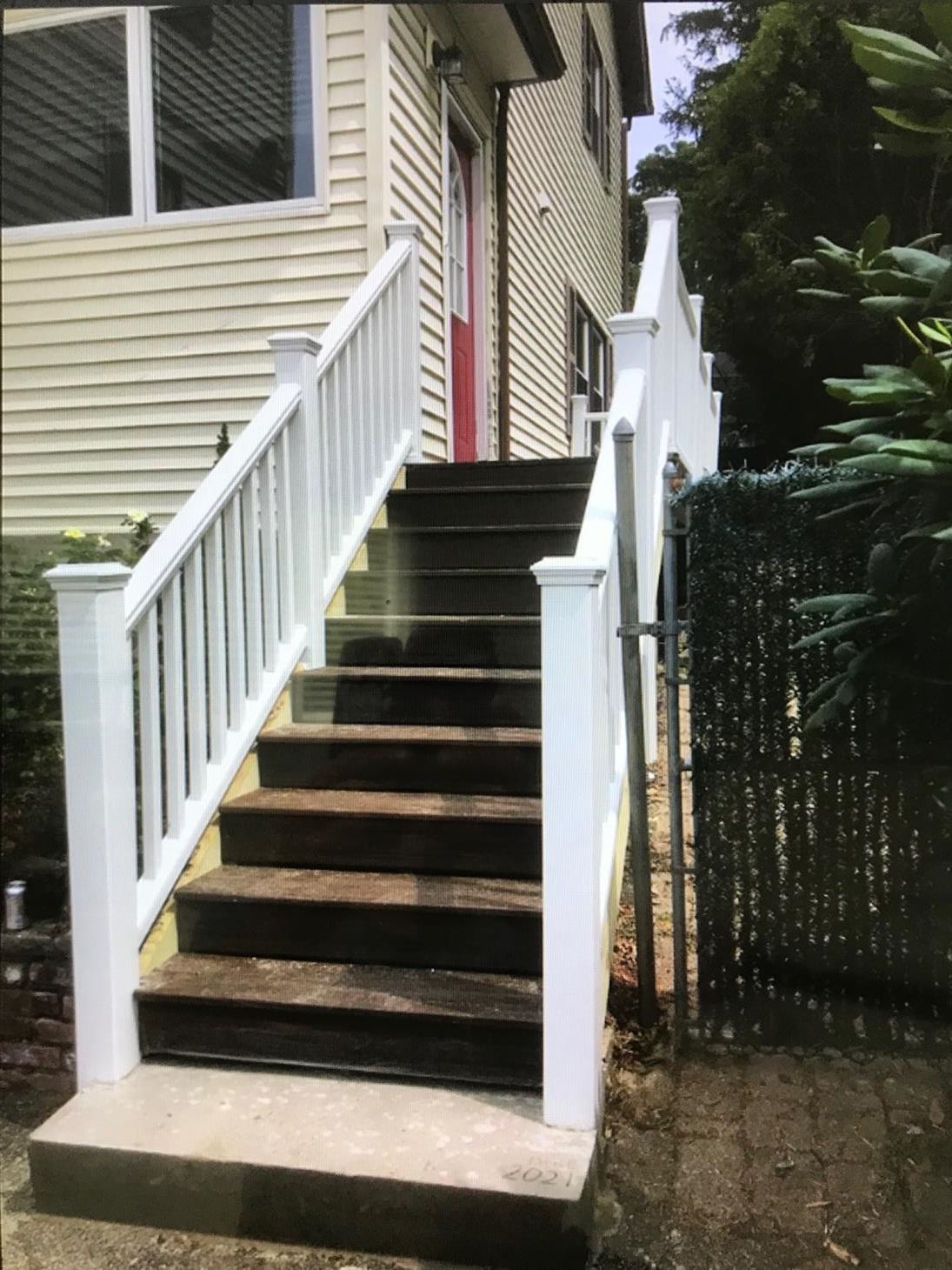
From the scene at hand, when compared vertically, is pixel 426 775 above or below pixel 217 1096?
above

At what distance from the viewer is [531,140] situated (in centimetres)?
700

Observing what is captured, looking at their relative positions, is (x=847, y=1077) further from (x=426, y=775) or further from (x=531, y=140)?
(x=531, y=140)

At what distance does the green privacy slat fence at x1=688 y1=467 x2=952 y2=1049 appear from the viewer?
271cm

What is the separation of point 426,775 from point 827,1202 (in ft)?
5.03

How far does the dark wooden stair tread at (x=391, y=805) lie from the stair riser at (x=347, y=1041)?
0.61 m

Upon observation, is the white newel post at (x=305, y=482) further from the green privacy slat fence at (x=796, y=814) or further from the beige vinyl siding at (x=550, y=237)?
the beige vinyl siding at (x=550, y=237)

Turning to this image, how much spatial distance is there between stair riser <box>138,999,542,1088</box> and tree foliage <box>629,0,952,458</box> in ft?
5.43

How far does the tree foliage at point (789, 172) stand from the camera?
2.11 meters

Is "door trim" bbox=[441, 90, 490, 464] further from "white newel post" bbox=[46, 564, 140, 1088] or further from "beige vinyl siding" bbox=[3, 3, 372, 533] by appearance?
"white newel post" bbox=[46, 564, 140, 1088]

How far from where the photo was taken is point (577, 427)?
827 cm

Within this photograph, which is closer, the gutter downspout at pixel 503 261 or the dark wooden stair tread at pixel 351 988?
the dark wooden stair tread at pixel 351 988

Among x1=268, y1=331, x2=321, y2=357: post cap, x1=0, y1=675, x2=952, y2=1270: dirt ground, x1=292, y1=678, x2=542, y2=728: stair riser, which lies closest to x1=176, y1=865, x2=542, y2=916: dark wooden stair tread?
x1=0, y1=675, x2=952, y2=1270: dirt ground

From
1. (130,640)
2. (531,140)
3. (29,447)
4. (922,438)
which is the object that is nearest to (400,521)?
(130,640)

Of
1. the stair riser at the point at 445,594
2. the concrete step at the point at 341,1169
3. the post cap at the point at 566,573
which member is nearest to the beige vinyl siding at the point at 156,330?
the stair riser at the point at 445,594
